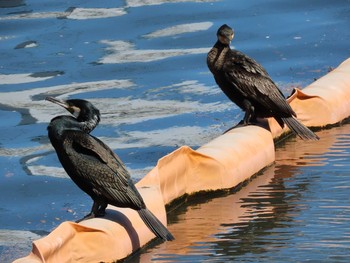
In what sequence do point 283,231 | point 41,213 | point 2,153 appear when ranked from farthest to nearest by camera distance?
point 2,153
point 41,213
point 283,231

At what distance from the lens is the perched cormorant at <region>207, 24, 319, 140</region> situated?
1055cm

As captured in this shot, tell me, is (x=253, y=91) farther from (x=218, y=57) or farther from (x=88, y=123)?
(x=88, y=123)

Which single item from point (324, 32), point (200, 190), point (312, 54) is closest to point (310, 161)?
point (200, 190)

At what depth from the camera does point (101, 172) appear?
26.6 ft

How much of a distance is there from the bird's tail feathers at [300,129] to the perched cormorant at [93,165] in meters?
2.63

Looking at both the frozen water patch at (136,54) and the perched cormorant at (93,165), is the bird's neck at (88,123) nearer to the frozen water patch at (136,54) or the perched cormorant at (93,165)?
the perched cormorant at (93,165)

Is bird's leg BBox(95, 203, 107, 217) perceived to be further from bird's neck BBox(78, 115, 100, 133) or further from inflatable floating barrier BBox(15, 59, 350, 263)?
bird's neck BBox(78, 115, 100, 133)

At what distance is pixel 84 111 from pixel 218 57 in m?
2.78

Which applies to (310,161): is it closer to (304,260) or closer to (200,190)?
(200,190)

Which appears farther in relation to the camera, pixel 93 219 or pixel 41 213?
pixel 41 213

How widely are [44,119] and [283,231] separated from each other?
13.0 feet

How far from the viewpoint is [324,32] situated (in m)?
14.8

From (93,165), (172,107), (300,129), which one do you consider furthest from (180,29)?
(93,165)

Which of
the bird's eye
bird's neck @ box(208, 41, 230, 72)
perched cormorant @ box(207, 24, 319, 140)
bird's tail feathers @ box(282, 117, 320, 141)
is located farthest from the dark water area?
the bird's eye
